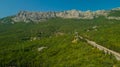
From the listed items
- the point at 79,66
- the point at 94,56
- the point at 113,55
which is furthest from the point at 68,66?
the point at 113,55

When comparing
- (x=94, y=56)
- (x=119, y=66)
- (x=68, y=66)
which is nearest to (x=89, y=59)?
(x=94, y=56)

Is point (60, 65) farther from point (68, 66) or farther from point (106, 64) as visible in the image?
point (106, 64)

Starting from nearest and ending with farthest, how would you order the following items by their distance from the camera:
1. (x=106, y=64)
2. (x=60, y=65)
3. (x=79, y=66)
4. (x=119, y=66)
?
(x=119, y=66) < (x=106, y=64) < (x=79, y=66) < (x=60, y=65)

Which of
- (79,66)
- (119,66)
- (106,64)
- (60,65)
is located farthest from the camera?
(60,65)

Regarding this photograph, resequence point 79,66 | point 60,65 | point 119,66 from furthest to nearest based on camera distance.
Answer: point 60,65
point 79,66
point 119,66

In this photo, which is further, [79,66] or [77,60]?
[77,60]

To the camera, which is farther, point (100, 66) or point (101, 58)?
point (101, 58)

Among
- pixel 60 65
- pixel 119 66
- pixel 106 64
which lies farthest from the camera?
pixel 60 65

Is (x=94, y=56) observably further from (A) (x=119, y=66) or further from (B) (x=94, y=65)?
(A) (x=119, y=66)

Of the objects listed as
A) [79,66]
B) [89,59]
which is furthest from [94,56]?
[79,66]
